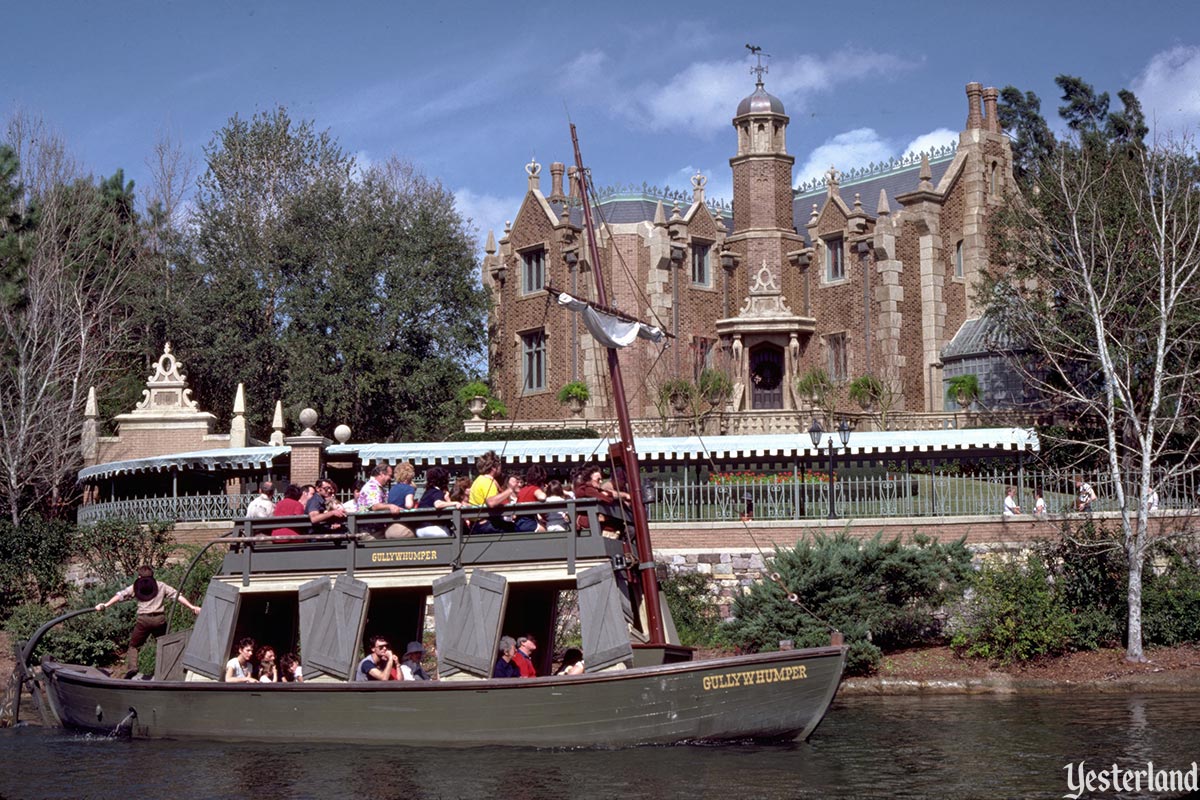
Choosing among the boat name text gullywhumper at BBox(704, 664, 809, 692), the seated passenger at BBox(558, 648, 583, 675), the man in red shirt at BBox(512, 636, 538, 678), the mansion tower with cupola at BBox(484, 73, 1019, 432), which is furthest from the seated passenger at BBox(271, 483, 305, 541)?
the mansion tower with cupola at BBox(484, 73, 1019, 432)

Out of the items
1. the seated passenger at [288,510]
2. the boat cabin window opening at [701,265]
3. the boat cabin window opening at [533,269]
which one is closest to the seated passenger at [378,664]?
the seated passenger at [288,510]

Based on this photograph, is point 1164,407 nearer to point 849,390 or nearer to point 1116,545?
point 1116,545

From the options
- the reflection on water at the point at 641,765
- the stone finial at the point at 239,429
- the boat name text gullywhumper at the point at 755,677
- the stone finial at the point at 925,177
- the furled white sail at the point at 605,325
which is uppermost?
the stone finial at the point at 925,177

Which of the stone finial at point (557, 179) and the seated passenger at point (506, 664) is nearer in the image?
the seated passenger at point (506, 664)

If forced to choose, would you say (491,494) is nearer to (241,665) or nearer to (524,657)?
(524,657)

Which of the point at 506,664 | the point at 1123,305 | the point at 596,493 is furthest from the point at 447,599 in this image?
the point at 1123,305

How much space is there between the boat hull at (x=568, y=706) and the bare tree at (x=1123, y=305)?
11097 mm

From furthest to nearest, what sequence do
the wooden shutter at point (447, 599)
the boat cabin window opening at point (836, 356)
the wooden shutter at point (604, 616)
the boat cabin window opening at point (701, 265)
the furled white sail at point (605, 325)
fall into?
the boat cabin window opening at point (701, 265)
the boat cabin window opening at point (836, 356)
the furled white sail at point (605, 325)
the wooden shutter at point (447, 599)
the wooden shutter at point (604, 616)

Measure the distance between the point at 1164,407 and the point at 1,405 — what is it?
3069 centimetres

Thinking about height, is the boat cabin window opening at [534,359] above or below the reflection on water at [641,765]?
above

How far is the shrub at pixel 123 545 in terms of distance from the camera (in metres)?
32.5

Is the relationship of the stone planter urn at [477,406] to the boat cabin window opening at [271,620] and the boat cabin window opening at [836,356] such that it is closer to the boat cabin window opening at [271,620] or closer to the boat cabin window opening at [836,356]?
the boat cabin window opening at [836,356]

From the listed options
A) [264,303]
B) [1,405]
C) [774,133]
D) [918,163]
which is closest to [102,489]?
[1,405]

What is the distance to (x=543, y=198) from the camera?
53.9 metres
